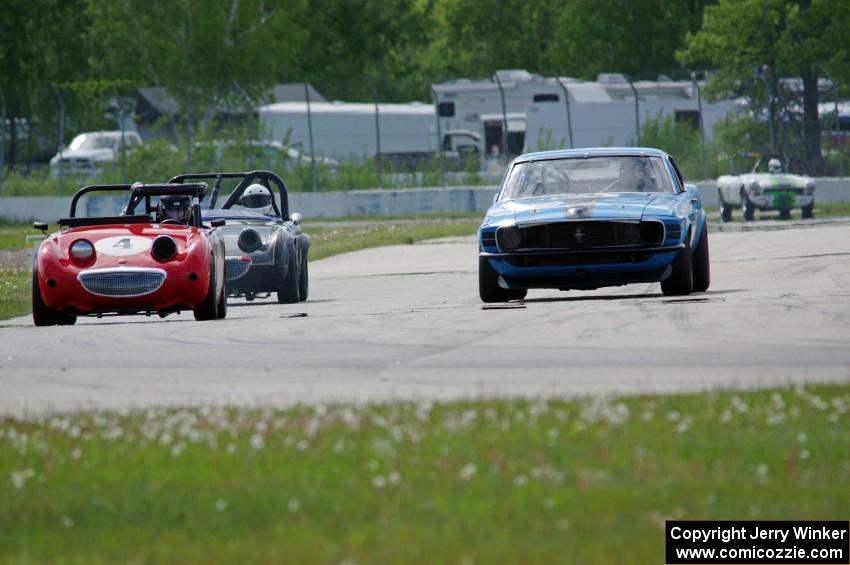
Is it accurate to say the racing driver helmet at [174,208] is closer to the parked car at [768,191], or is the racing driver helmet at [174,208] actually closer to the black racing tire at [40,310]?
the black racing tire at [40,310]

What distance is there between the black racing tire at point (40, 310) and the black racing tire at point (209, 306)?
3.99 ft

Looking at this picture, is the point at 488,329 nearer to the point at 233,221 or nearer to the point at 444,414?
the point at 444,414

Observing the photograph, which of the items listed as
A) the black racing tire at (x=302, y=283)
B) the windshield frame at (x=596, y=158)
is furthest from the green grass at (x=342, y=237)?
the windshield frame at (x=596, y=158)

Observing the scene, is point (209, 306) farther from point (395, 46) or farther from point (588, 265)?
point (395, 46)

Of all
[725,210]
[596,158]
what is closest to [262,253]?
[596,158]

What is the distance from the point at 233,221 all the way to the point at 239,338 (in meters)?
5.02

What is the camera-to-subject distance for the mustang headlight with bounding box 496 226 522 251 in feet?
46.9

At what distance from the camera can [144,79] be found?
190 feet

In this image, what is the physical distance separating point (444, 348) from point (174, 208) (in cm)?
510

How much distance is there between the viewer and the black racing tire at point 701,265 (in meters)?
15.3

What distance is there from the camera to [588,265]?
1412 centimetres

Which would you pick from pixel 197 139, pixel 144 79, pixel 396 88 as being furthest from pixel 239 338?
pixel 396 88

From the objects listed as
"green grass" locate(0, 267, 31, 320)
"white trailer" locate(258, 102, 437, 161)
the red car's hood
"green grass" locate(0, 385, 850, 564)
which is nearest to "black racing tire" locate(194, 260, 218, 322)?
the red car's hood

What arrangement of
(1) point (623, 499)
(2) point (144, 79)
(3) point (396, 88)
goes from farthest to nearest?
(3) point (396, 88), (2) point (144, 79), (1) point (623, 499)
